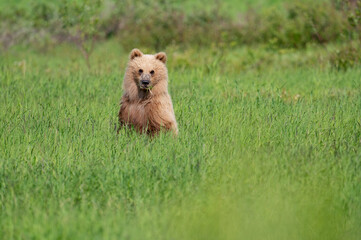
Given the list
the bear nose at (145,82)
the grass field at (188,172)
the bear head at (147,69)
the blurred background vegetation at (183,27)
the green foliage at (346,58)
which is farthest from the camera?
the blurred background vegetation at (183,27)

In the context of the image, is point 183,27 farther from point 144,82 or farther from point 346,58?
point 144,82

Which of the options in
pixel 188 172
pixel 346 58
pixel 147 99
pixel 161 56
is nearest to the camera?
pixel 188 172

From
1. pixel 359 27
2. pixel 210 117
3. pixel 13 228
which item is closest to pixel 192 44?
pixel 359 27

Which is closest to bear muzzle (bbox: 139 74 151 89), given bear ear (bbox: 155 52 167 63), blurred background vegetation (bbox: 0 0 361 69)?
bear ear (bbox: 155 52 167 63)

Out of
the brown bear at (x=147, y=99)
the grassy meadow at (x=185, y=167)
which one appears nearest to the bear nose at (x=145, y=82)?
the brown bear at (x=147, y=99)

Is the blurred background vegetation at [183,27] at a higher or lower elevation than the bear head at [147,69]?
lower

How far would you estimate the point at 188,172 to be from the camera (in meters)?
4.53

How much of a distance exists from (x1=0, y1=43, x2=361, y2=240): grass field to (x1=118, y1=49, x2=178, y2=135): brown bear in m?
0.23

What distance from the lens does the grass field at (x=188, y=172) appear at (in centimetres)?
378

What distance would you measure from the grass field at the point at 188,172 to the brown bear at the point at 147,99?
23 cm

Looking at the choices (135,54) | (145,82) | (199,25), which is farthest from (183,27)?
(145,82)

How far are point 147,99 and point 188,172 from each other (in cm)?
157

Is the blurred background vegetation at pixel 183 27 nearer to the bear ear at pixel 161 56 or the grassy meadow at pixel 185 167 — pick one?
the grassy meadow at pixel 185 167

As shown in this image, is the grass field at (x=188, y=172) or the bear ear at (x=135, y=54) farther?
the bear ear at (x=135, y=54)
